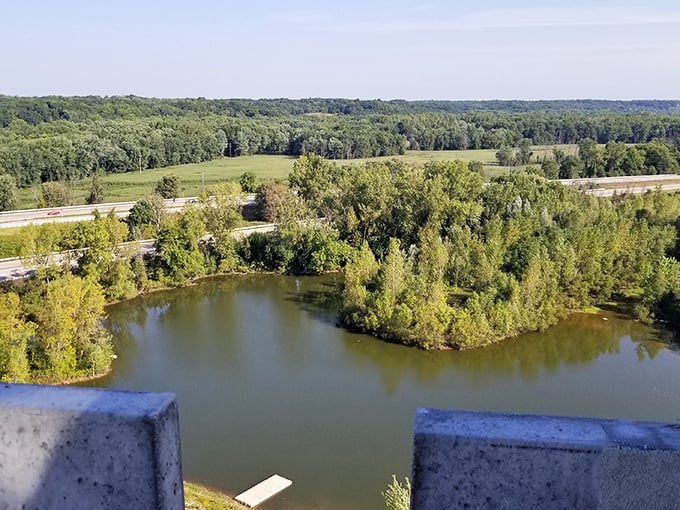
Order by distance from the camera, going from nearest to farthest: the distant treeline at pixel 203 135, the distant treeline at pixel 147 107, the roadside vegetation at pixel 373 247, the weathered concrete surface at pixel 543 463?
1. the weathered concrete surface at pixel 543 463
2. the roadside vegetation at pixel 373 247
3. the distant treeline at pixel 203 135
4. the distant treeline at pixel 147 107

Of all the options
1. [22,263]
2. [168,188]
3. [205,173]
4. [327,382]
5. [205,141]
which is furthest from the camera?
[205,141]

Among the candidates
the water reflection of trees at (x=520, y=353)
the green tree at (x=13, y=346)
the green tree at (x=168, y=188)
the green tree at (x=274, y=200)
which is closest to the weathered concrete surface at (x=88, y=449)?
the green tree at (x=13, y=346)

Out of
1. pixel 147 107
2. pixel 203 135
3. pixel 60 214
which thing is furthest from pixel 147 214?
pixel 147 107

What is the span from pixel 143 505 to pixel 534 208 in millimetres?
22680

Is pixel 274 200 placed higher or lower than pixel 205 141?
lower

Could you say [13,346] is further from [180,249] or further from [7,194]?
[7,194]

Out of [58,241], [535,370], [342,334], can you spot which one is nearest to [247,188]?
[58,241]

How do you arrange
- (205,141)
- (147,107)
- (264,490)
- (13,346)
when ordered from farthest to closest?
(147,107) → (205,141) → (13,346) → (264,490)

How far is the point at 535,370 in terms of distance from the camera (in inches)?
599

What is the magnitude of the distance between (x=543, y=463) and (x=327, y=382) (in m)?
12.8

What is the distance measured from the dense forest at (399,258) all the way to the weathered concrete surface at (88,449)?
39.9ft

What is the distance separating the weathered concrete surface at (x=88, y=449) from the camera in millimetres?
1542

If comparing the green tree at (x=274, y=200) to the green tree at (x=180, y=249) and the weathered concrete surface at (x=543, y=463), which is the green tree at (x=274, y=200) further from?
the weathered concrete surface at (x=543, y=463)

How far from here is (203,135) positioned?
4697cm
